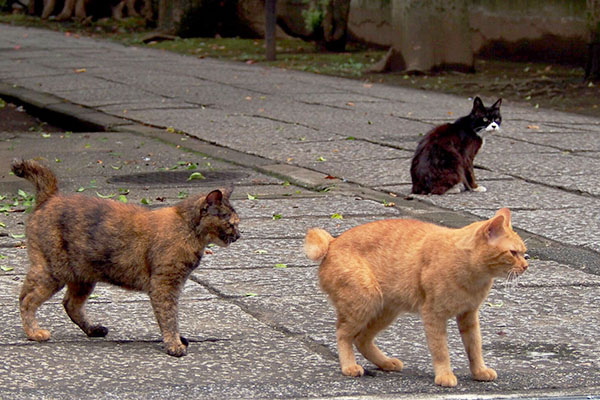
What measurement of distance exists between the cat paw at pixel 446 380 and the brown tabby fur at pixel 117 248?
1.03 metres

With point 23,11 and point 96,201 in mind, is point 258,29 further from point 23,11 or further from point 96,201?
point 96,201

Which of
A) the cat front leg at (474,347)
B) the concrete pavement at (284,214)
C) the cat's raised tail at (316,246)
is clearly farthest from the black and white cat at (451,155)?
the cat front leg at (474,347)

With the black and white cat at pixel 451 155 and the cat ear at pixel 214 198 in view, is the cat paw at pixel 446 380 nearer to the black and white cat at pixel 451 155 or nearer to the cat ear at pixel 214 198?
the cat ear at pixel 214 198

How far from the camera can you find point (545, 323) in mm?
4395

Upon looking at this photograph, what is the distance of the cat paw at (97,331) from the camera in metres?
4.18

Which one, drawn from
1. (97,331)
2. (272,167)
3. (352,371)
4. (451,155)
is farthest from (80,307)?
(272,167)

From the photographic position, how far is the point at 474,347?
3.70 m

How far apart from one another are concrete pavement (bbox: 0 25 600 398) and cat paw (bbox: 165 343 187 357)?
0.04m

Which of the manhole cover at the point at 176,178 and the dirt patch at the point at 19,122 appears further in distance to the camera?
the dirt patch at the point at 19,122

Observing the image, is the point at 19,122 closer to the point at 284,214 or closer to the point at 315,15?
the point at 284,214

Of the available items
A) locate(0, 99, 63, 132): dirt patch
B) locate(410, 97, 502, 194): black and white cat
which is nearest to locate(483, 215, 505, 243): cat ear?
locate(410, 97, 502, 194): black and white cat

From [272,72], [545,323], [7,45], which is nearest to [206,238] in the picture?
[545,323]

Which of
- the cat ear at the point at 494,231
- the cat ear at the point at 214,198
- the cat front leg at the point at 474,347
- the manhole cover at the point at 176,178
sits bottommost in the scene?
the manhole cover at the point at 176,178

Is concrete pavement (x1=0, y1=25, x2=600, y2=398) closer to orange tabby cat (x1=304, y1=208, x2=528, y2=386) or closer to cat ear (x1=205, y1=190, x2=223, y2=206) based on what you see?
orange tabby cat (x1=304, y1=208, x2=528, y2=386)
